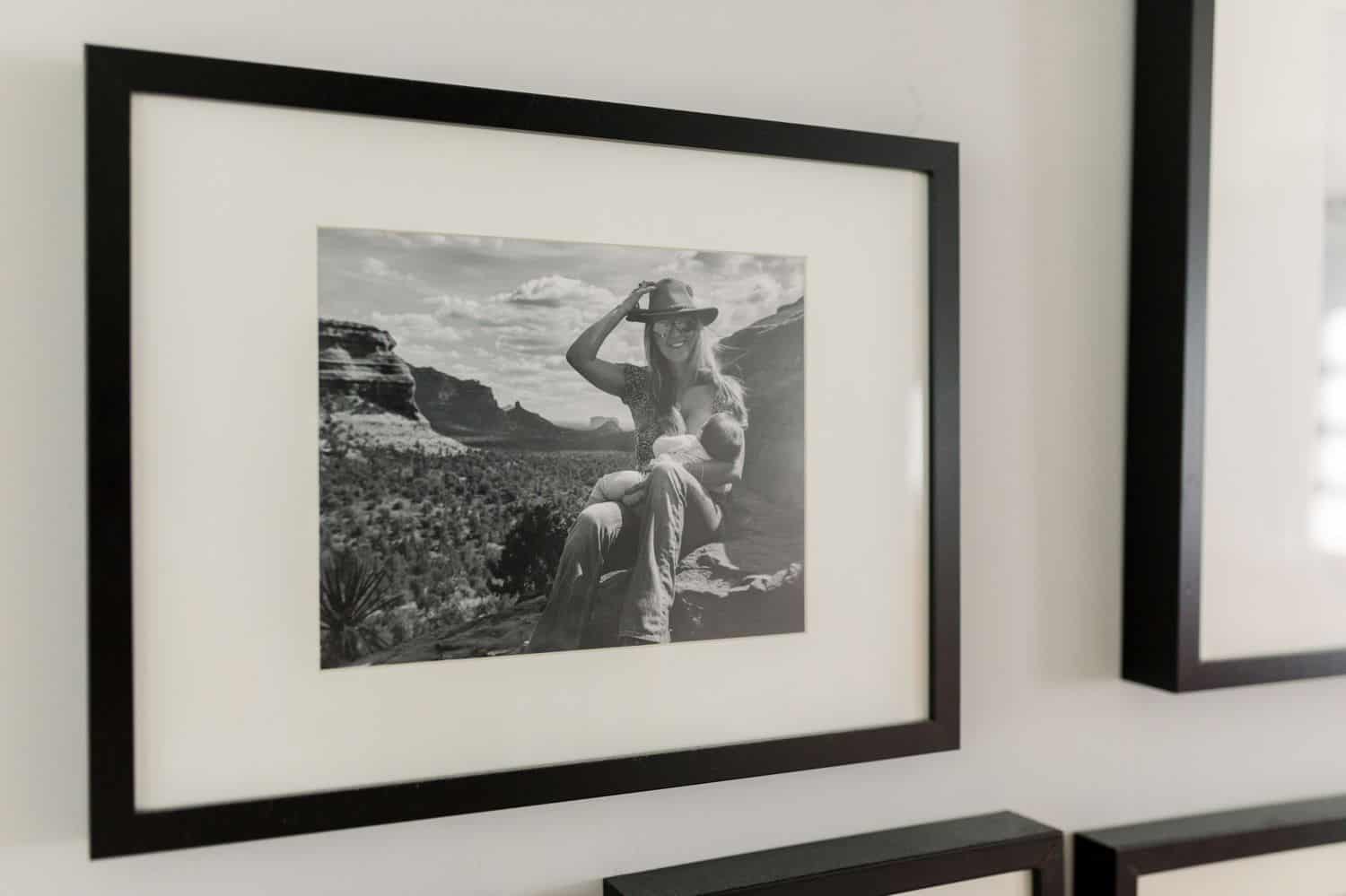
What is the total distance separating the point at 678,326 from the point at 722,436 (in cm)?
8

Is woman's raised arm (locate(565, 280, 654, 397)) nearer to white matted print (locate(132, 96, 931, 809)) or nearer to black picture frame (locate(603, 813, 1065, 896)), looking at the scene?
white matted print (locate(132, 96, 931, 809))

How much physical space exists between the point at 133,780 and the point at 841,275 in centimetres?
53

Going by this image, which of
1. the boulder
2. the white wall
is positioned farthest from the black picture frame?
the boulder

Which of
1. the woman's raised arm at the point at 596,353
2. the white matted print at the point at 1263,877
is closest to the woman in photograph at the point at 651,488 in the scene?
the woman's raised arm at the point at 596,353

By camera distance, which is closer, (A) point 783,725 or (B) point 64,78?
(B) point 64,78

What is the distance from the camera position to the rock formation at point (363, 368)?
0.59 meters

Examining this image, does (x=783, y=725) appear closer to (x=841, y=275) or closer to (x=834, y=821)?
(x=834, y=821)

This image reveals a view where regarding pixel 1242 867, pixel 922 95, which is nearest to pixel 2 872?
pixel 922 95

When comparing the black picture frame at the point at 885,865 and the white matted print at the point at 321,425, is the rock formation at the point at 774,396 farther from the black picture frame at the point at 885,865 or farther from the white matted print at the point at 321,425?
the black picture frame at the point at 885,865

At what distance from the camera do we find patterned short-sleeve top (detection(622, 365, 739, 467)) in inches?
26.1

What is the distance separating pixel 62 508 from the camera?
1.87 feet

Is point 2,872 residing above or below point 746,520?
below

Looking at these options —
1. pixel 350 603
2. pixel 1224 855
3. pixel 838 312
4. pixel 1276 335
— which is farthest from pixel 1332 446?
pixel 350 603

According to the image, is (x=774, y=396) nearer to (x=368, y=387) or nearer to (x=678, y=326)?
(x=678, y=326)
